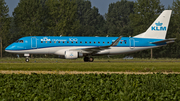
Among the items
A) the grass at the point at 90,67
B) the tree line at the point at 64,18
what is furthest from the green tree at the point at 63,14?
the grass at the point at 90,67

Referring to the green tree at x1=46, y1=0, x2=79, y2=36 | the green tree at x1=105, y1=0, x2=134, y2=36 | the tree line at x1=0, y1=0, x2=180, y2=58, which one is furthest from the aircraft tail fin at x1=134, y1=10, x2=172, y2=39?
the green tree at x1=105, y1=0, x2=134, y2=36

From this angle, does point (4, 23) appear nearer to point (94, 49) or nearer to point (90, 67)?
point (94, 49)

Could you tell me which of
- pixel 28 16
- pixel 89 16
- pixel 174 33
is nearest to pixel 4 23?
pixel 28 16

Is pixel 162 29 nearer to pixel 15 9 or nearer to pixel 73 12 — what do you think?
pixel 73 12

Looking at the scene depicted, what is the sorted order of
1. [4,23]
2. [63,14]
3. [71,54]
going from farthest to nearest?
1. [63,14]
2. [4,23]
3. [71,54]

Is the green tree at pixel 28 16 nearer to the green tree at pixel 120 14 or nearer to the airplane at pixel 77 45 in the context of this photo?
the airplane at pixel 77 45

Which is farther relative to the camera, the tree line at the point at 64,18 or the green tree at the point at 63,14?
the green tree at the point at 63,14

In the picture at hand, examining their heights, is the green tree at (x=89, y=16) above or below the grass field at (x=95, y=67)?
above

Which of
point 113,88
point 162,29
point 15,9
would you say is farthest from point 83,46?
point 15,9

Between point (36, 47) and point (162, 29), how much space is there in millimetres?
19991

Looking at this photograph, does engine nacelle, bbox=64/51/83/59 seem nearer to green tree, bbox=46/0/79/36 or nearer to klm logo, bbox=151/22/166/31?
klm logo, bbox=151/22/166/31

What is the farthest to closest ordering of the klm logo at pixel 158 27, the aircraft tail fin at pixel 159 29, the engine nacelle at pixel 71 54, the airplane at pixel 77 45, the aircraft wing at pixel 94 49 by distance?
the klm logo at pixel 158 27 < the aircraft tail fin at pixel 159 29 < the airplane at pixel 77 45 < the aircraft wing at pixel 94 49 < the engine nacelle at pixel 71 54

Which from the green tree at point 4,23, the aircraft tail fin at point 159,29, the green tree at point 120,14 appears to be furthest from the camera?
the green tree at point 120,14

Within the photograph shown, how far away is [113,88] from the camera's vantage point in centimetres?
1431
